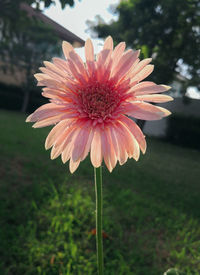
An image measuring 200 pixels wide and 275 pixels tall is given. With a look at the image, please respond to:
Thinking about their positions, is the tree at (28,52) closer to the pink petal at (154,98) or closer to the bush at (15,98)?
the bush at (15,98)

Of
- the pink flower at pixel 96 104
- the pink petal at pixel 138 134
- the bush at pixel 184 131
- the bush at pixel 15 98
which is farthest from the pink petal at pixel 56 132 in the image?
the bush at pixel 15 98

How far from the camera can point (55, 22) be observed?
1.59 metres

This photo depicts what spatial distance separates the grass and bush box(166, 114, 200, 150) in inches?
357

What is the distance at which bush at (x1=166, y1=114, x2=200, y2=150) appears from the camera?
1312 cm

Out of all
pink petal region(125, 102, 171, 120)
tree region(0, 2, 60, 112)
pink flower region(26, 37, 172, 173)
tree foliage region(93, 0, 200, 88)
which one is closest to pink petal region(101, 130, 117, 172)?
pink flower region(26, 37, 172, 173)

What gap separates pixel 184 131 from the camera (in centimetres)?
1339

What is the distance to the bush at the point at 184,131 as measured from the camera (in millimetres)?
13125

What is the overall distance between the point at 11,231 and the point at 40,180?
1276 mm

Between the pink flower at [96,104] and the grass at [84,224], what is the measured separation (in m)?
1.41

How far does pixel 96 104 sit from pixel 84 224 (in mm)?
2000

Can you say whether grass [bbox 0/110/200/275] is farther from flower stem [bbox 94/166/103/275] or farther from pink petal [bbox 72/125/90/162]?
pink petal [bbox 72/125/90/162]

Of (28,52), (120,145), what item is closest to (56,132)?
(120,145)

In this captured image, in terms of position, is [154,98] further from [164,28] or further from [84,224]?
[164,28]

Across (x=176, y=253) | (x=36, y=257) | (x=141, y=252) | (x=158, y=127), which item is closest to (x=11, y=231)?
(x=36, y=257)
